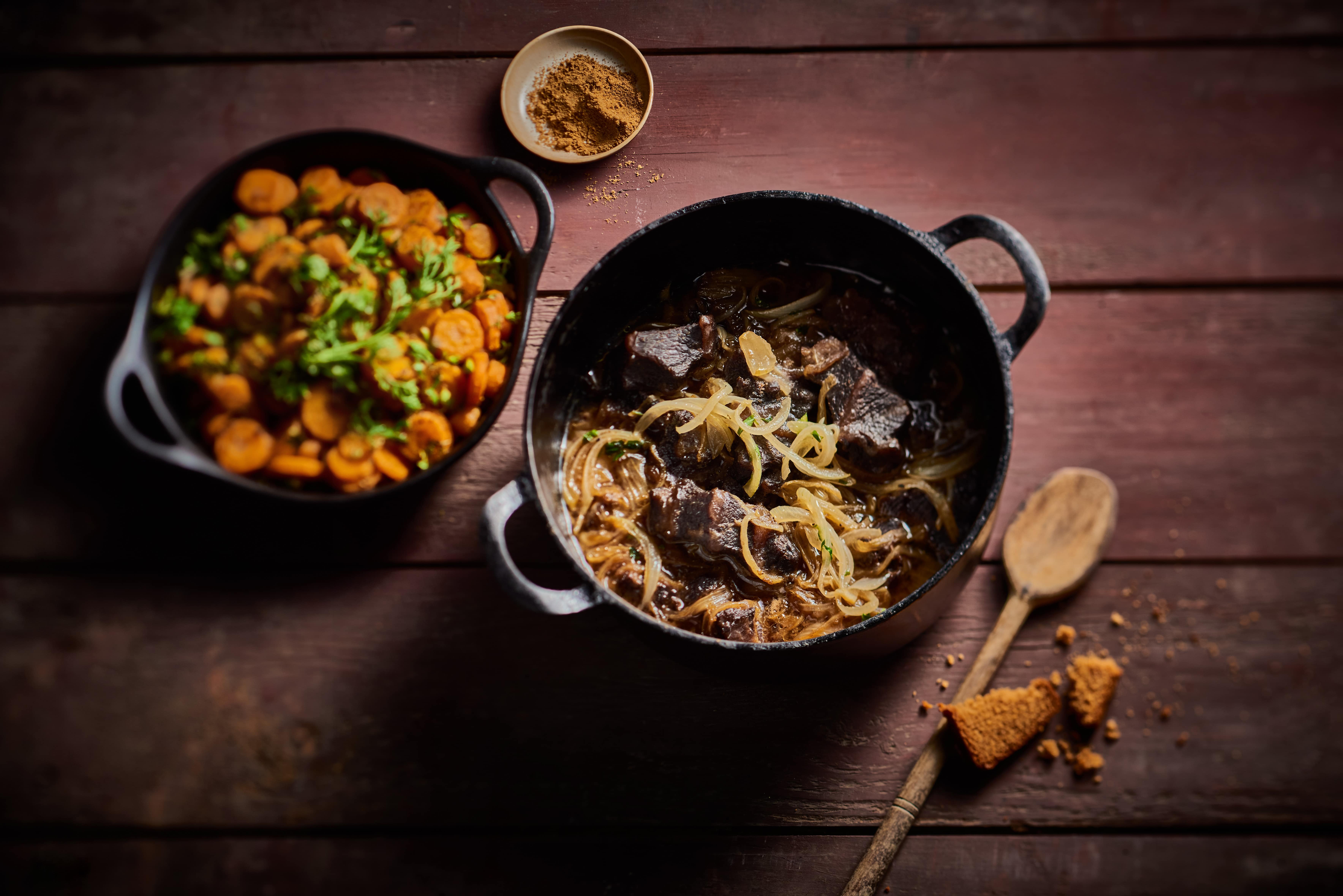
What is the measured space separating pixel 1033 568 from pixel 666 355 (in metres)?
1.06

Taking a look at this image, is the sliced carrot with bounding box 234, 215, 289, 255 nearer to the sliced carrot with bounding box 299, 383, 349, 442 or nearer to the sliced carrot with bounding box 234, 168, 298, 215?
the sliced carrot with bounding box 234, 168, 298, 215

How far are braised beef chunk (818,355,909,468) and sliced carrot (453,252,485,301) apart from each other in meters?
0.84

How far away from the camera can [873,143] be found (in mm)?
2096

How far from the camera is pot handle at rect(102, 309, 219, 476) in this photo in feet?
4.99

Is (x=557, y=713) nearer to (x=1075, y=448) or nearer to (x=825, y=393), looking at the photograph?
(x=825, y=393)

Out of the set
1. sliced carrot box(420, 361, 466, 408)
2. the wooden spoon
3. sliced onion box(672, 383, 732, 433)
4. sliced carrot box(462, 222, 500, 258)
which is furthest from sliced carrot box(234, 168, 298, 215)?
the wooden spoon

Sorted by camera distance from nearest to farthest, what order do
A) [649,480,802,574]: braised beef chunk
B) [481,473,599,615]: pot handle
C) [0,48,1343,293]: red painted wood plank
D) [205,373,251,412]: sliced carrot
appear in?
[481,473,599,615]: pot handle
[205,373,251,412]: sliced carrot
[649,480,802,574]: braised beef chunk
[0,48,1343,293]: red painted wood plank

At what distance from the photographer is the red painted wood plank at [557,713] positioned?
192 cm

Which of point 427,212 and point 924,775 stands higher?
point 427,212

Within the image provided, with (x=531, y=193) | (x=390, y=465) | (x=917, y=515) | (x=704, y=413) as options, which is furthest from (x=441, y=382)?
(x=917, y=515)

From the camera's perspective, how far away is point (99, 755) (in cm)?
199

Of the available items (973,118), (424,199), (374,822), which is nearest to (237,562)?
(374,822)

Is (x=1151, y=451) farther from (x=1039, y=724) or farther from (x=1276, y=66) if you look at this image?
(x=1276, y=66)

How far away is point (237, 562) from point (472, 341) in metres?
0.92
